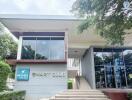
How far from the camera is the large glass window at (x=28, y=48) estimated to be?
13366 mm

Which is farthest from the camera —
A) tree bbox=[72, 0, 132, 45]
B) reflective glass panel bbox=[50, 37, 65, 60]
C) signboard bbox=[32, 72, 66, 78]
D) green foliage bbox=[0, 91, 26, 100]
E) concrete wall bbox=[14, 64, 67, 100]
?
reflective glass panel bbox=[50, 37, 65, 60]

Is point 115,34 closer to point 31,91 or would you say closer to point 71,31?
point 71,31

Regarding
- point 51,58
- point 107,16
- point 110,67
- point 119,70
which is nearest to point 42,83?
point 51,58

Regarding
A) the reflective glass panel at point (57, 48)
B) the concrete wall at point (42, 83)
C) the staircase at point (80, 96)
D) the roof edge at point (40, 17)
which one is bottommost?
the staircase at point (80, 96)

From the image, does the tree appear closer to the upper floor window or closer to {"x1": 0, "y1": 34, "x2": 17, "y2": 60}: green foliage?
the upper floor window

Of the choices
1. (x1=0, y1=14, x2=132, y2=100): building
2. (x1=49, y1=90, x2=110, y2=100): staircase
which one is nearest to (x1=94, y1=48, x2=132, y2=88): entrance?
(x1=0, y1=14, x2=132, y2=100): building

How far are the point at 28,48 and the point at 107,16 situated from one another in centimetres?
741

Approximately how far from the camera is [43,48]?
1359cm

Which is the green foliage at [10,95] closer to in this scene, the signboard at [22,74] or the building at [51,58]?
the signboard at [22,74]

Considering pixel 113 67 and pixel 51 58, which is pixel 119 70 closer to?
A: pixel 113 67

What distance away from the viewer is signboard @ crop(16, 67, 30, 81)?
495 inches

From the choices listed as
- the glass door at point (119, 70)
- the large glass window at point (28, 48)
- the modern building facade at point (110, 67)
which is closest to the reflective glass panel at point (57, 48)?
the large glass window at point (28, 48)

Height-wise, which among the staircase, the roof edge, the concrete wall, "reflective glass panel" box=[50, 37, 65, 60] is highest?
the roof edge

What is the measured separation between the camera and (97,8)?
791 centimetres
